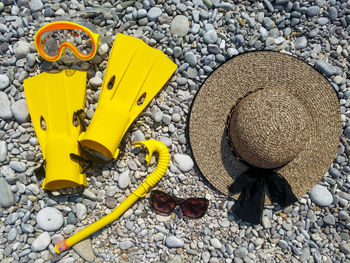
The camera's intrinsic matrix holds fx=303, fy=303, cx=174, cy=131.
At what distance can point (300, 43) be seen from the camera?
1.72 meters

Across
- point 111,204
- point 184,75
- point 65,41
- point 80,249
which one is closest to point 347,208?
point 184,75

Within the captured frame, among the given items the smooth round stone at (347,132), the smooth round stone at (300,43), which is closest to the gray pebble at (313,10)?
the smooth round stone at (300,43)

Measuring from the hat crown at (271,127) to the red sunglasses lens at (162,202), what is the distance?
533mm

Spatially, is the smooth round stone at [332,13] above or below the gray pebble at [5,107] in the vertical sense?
above

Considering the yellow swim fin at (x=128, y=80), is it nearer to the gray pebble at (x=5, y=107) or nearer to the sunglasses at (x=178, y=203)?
the sunglasses at (x=178, y=203)

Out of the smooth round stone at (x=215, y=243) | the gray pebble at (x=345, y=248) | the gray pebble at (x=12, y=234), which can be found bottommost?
the gray pebble at (x=12, y=234)

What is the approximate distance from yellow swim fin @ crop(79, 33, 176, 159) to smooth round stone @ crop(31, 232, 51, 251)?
1.89ft

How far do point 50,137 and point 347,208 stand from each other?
5.55 ft

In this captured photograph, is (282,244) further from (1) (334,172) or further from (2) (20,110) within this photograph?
(2) (20,110)

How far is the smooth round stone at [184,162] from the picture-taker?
66.2 inches

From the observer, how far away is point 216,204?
1.72 metres

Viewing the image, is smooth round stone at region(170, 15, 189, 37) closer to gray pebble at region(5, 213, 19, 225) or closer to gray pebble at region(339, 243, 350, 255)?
gray pebble at region(5, 213, 19, 225)

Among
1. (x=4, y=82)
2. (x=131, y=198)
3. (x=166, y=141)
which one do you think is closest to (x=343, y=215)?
(x=166, y=141)

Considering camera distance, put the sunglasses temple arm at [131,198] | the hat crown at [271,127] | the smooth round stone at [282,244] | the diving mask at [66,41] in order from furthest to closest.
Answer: the smooth round stone at [282,244], the sunglasses temple arm at [131,198], the diving mask at [66,41], the hat crown at [271,127]
